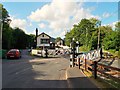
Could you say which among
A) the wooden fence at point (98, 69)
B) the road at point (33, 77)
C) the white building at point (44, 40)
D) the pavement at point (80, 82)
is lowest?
the road at point (33, 77)

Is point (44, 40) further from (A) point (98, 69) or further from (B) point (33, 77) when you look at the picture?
(A) point (98, 69)

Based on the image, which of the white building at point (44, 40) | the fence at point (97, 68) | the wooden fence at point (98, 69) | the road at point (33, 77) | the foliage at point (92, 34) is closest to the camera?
the wooden fence at point (98, 69)

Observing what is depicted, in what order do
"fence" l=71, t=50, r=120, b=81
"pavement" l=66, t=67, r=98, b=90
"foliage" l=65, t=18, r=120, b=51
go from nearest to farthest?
"pavement" l=66, t=67, r=98, b=90, "fence" l=71, t=50, r=120, b=81, "foliage" l=65, t=18, r=120, b=51

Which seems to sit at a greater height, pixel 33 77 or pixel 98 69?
pixel 98 69

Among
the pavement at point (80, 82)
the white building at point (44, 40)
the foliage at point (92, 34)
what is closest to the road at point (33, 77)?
the pavement at point (80, 82)

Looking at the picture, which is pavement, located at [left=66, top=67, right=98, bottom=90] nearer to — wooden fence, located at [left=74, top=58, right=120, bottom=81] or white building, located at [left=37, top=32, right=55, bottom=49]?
wooden fence, located at [left=74, top=58, right=120, bottom=81]

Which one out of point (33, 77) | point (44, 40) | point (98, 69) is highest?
point (44, 40)

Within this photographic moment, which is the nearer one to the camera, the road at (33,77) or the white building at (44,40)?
the road at (33,77)

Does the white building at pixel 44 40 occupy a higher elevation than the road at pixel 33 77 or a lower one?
higher

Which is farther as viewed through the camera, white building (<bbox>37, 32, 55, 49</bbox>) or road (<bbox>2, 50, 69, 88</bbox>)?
white building (<bbox>37, 32, 55, 49</bbox>)

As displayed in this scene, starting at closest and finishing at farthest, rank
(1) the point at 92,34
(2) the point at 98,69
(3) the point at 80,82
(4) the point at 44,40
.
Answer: (3) the point at 80,82 < (2) the point at 98,69 < (1) the point at 92,34 < (4) the point at 44,40

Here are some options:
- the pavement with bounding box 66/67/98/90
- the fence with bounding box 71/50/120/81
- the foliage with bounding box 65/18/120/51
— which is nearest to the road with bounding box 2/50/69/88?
the pavement with bounding box 66/67/98/90

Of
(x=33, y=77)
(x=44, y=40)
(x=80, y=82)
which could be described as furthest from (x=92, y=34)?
(x=80, y=82)

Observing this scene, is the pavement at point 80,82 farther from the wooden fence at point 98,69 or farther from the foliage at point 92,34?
the foliage at point 92,34
